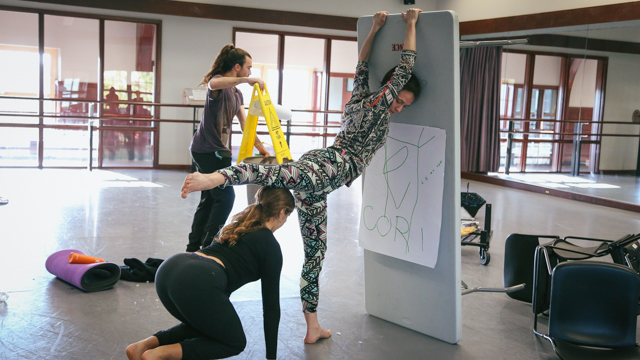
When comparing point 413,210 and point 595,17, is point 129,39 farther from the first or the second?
point 413,210

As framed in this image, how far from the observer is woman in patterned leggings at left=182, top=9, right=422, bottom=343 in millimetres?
2176

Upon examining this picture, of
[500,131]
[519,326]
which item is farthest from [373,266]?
[500,131]

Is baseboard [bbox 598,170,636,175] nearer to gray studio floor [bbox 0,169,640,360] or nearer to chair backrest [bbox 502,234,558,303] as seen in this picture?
gray studio floor [bbox 0,169,640,360]

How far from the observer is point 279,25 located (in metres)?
9.39

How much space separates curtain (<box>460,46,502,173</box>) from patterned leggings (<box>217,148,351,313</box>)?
7.05 meters

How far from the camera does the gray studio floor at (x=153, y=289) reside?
2416 mm

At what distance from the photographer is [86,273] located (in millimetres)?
3023

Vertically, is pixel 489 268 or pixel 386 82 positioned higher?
pixel 386 82

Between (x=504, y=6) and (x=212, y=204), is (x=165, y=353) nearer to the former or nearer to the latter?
(x=212, y=204)

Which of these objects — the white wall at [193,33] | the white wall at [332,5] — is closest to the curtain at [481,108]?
the white wall at [193,33]

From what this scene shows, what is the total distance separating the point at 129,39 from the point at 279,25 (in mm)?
2479

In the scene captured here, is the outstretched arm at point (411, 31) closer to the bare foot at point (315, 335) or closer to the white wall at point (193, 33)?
the bare foot at point (315, 335)

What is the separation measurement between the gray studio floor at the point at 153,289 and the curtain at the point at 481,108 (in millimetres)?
2624

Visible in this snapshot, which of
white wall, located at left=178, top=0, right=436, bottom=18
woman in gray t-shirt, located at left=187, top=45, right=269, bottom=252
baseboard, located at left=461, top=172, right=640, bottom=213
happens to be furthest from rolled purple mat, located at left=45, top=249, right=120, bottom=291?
white wall, located at left=178, top=0, right=436, bottom=18
